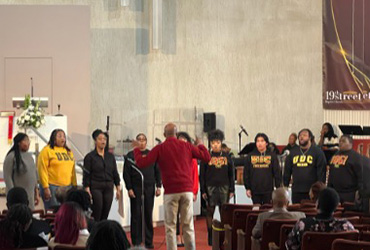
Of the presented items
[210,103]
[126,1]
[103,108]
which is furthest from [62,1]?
[210,103]

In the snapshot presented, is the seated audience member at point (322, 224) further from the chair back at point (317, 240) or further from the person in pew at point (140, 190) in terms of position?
the person in pew at point (140, 190)

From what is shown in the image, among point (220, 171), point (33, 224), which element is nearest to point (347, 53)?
point (220, 171)

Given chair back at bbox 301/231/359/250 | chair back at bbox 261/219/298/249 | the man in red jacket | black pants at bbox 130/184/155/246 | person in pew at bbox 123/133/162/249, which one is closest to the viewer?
chair back at bbox 301/231/359/250

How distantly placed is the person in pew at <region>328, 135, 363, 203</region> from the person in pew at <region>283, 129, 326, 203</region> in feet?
1.48

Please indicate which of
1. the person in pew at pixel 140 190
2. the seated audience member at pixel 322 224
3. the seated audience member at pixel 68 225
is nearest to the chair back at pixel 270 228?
the seated audience member at pixel 322 224

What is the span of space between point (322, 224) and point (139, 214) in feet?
15.6

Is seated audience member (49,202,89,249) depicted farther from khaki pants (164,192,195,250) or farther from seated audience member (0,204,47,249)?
khaki pants (164,192,195,250)

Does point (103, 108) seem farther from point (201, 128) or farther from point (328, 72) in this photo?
point (328, 72)

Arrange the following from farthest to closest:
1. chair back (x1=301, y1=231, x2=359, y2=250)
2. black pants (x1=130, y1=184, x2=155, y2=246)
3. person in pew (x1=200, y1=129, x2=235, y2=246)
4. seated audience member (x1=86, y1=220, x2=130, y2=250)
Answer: person in pew (x1=200, y1=129, x2=235, y2=246)
black pants (x1=130, y1=184, x2=155, y2=246)
chair back (x1=301, y1=231, x2=359, y2=250)
seated audience member (x1=86, y1=220, x2=130, y2=250)

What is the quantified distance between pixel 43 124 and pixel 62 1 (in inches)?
191

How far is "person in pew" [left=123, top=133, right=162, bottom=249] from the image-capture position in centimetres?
999

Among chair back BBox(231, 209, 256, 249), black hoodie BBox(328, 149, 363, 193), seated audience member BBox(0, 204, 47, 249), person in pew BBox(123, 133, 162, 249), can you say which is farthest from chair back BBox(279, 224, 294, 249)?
person in pew BBox(123, 133, 162, 249)

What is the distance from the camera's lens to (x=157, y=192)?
9984 millimetres

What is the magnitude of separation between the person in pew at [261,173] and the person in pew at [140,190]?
3.96 ft
